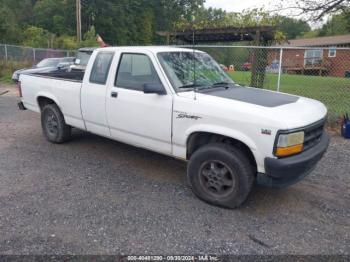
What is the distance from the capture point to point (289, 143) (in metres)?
3.50

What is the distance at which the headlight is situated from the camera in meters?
3.45

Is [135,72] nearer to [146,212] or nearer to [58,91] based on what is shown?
[58,91]

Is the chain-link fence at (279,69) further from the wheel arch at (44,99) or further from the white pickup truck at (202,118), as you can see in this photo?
the wheel arch at (44,99)

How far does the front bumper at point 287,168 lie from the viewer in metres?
3.47

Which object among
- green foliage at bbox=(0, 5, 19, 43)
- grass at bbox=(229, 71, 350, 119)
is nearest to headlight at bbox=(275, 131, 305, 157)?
grass at bbox=(229, 71, 350, 119)

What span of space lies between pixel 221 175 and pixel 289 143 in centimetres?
87

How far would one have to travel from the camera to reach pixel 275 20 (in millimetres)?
11000

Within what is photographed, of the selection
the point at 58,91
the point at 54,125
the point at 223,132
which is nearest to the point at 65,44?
the point at 54,125

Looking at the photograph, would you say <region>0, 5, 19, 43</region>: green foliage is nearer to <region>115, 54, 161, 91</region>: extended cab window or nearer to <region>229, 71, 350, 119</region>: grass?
<region>229, 71, 350, 119</region>: grass

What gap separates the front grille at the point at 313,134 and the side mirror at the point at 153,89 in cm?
175

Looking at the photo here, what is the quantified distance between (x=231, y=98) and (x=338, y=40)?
140ft

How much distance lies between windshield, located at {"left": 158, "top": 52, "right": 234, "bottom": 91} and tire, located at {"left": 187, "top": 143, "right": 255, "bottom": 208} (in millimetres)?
951

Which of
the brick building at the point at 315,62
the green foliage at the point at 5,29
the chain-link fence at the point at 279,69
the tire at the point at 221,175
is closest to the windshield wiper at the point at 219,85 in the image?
the tire at the point at 221,175

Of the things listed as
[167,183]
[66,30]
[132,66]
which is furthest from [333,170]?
[66,30]
